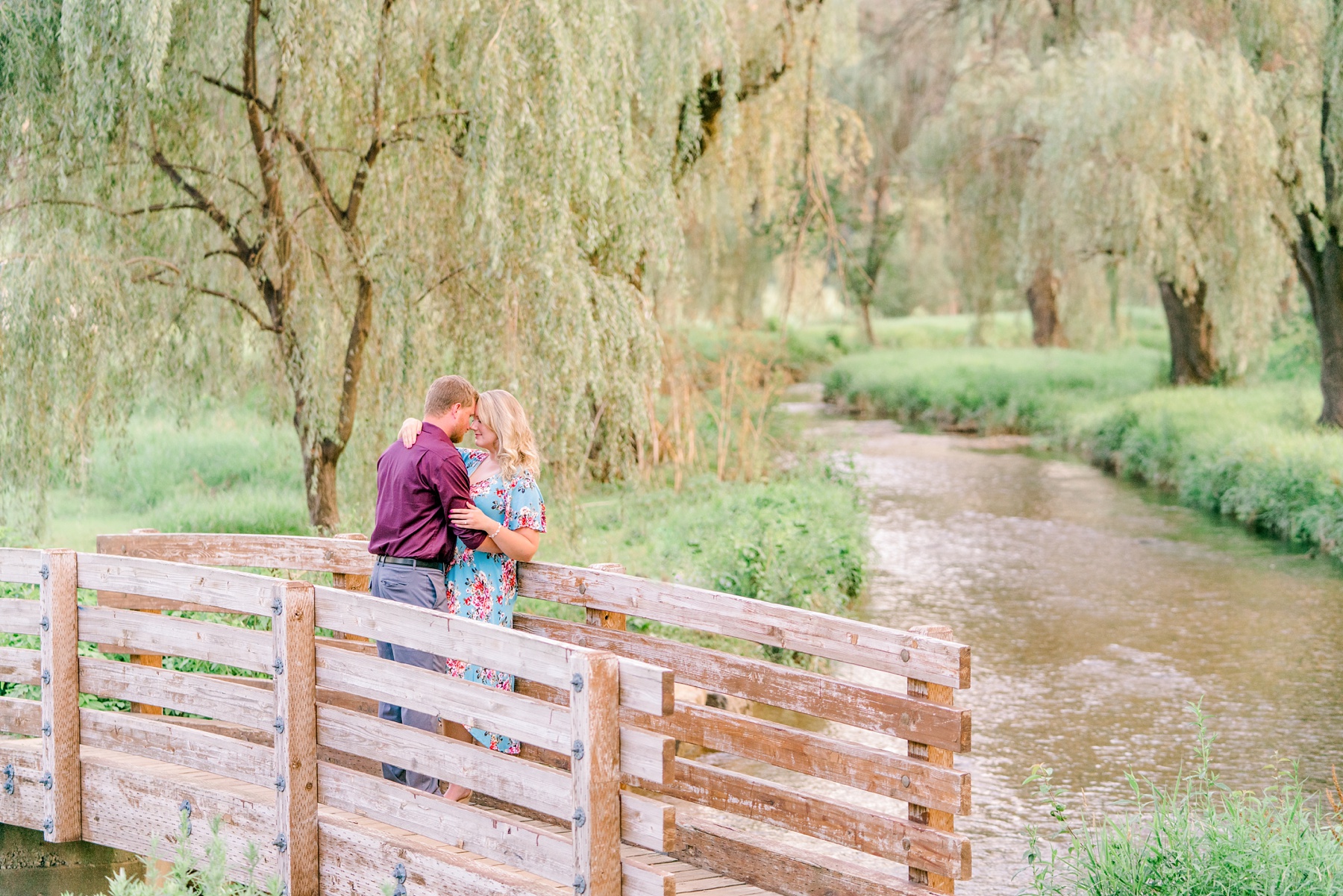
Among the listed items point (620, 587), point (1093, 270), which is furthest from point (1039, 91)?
point (620, 587)

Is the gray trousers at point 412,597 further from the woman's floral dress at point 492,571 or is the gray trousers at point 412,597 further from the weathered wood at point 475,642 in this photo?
the weathered wood at point 475,642

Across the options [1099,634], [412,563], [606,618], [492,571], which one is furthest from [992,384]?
[412,563]

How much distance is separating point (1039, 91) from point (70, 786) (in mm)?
19479

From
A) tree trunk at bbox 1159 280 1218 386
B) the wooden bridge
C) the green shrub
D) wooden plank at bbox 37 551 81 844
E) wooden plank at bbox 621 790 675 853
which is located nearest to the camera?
wooden plank at bbox 621 790 675 853

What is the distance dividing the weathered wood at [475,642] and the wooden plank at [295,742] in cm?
11

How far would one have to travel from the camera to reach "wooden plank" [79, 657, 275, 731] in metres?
5.10

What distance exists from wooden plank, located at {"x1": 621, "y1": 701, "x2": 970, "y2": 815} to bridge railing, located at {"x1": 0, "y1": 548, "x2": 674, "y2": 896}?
368 millimetres

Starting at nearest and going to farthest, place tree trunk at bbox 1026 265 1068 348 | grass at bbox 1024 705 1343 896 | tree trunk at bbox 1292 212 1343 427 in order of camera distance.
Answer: grass at bbox 1024 705 1343 896 < tree trunk at bbox 1292 212 1343 427 < tree trunk at bbox 1026 265 1068 348

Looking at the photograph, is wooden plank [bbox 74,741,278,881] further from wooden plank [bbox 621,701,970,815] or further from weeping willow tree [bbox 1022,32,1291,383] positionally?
weeping willow tree [bbox 1022,32,1291,383]

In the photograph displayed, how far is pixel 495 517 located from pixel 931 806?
203 cm

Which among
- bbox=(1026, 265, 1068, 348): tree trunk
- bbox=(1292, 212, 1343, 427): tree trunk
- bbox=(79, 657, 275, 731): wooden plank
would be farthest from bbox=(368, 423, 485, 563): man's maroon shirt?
bbox=(1026, 265, 1068, 348): tree trunk

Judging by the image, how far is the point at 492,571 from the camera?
214 inches

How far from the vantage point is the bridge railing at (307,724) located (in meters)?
3.99

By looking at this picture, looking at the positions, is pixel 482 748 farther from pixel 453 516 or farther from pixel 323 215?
pixel 323 215
